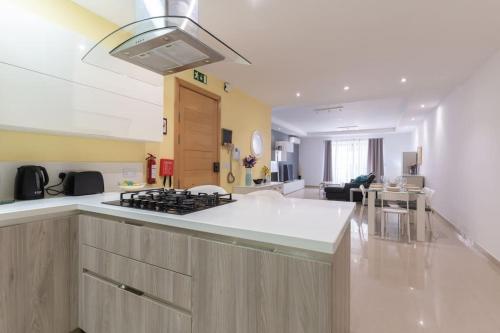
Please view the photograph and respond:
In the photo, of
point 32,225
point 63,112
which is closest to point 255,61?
point 63,112

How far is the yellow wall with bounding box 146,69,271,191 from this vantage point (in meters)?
2.86

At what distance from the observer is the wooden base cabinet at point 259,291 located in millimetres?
817

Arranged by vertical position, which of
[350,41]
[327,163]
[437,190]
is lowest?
[437,190]

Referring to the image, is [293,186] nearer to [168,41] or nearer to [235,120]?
[235,120]

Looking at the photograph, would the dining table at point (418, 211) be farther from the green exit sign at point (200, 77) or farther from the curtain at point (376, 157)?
the curtain at point (376, 157)

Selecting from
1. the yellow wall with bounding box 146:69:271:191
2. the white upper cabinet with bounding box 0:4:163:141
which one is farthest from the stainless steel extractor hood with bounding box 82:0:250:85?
the yellow wall with bounding box 146:69:271:191

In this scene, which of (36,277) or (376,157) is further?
(376,157)

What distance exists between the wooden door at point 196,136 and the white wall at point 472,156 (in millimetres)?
3557

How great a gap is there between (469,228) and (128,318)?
458cm

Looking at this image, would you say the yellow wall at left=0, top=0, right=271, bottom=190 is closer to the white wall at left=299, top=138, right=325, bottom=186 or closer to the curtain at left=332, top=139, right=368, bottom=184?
the white wall at left=299, top=138, right=325, bottom=186

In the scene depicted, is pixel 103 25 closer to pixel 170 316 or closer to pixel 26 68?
pixel 26 68

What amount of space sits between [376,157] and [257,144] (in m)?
8.12

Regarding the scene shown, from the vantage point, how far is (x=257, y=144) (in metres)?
4.99

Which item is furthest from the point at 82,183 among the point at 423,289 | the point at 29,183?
the point at 423,289
